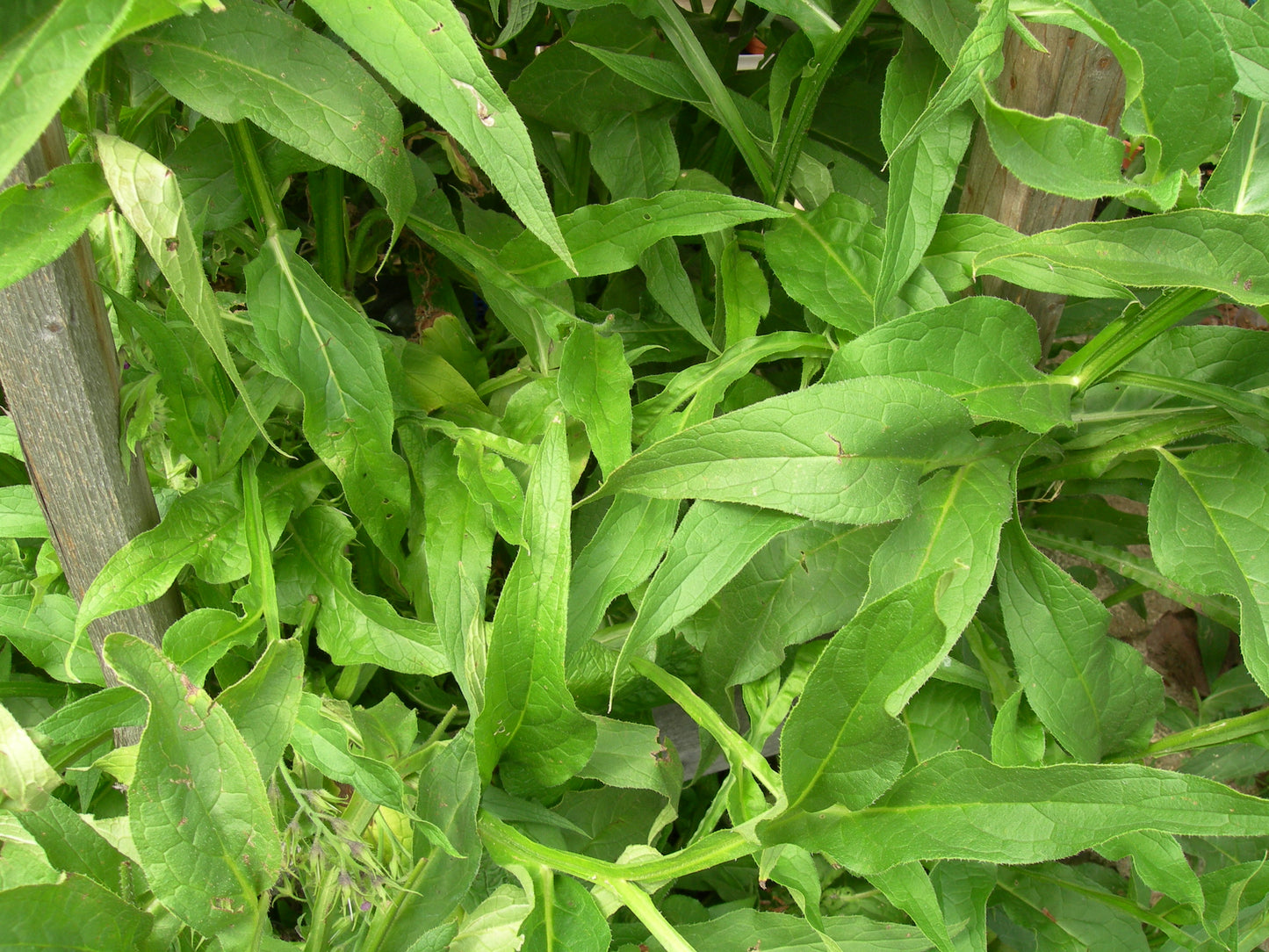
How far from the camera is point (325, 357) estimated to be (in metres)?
0.53

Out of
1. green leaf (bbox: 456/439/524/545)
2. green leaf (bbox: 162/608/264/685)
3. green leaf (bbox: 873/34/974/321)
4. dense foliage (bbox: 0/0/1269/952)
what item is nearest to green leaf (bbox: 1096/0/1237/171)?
dense foliage (bbox: 0/0/1269/952)

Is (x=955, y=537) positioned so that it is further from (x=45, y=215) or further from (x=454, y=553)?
(x=45, y=215)

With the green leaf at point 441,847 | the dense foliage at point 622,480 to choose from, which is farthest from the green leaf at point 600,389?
the green leaf at point 441,847

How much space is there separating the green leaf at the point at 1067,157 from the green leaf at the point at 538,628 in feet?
0.99

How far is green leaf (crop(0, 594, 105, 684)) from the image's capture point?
636 mm

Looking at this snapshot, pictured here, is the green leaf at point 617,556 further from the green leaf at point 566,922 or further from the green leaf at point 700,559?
the green leaf at point 566,922

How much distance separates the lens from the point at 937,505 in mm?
540

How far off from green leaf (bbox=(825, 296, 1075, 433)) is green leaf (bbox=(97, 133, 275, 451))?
0.36 meters

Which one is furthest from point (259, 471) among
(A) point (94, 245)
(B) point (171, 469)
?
(A) point (94, 245)

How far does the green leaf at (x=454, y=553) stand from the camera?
0.57m

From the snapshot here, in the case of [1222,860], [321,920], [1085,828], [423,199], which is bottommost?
[1222,860]

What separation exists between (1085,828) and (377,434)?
1.47ft

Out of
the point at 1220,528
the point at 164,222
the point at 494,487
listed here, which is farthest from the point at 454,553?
the point at 1220,528

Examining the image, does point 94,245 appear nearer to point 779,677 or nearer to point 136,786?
point 136,786
